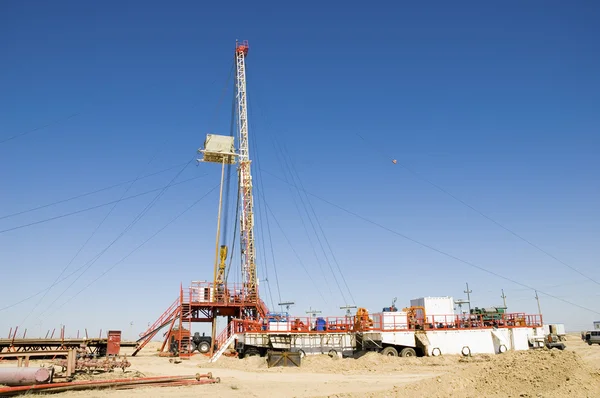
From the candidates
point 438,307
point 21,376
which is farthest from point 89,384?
point 438,307

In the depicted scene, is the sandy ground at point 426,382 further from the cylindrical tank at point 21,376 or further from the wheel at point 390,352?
the wheel at point 390,352

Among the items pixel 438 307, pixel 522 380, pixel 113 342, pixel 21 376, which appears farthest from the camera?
pixel 438 307

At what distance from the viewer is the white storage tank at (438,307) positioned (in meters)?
33.2

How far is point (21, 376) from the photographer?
55.2 feet

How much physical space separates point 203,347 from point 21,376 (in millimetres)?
20302

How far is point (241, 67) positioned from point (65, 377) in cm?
3516

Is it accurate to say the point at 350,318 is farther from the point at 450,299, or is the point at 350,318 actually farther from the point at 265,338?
the point at 450,299

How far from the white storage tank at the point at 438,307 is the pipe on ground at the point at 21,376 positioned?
23814mm

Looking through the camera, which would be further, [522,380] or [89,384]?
[89,384]

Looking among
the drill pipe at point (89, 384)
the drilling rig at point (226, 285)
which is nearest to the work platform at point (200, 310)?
the drilling rig at point (226, 285)

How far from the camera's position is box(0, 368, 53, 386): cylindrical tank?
660 inches

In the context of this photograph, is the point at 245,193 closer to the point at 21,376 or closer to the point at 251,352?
the point at 251,352

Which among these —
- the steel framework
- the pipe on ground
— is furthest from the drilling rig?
the pipe on ground

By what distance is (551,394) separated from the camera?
587 inches
